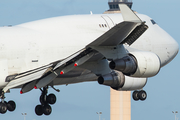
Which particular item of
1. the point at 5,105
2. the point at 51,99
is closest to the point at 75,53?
the point at 5,105

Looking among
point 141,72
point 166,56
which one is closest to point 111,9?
point 166,56

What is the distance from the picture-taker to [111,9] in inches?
4348

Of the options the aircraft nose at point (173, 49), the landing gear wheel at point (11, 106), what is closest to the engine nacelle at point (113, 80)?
the aircraft nose at point (173, 49)

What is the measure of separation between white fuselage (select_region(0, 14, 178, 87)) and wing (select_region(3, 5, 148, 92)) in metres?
0.47

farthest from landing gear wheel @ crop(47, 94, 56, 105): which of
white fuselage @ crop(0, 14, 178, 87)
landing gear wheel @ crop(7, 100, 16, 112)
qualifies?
white fuselage @ crop(0, 14, 178, 87)

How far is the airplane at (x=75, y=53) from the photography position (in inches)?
1275

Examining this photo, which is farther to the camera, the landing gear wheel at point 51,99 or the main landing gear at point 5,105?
the landing gear wheel at point 51,99

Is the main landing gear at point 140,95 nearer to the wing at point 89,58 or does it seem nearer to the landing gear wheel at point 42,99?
the wing at point 89,58

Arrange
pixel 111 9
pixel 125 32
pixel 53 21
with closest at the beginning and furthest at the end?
pixel 125 32
pixel 53 21
pixel 111 9

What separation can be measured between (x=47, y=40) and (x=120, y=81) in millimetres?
6371

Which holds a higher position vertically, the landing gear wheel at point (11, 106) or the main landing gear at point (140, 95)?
the main landing gear at point (140, 95)

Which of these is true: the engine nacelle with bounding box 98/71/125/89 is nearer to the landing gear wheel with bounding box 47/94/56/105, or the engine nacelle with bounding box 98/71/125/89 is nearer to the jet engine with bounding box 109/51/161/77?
the jet engine with bounding box 109/51/161/77

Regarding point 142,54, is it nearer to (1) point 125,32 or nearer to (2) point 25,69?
(1) point 125,32

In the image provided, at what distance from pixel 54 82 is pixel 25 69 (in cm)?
396
